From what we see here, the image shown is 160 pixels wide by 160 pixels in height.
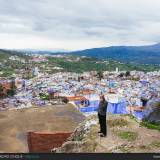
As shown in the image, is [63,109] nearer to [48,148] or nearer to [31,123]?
[31,123]

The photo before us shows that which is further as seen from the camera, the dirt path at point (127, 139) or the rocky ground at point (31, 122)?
the rocky ground at point (31, 122)

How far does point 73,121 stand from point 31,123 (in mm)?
1977

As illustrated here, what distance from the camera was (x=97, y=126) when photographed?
43.8 feet

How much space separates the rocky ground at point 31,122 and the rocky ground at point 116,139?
5839 millimetres

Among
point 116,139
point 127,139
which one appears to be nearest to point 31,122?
point 116,139

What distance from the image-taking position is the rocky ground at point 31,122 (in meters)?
19.3

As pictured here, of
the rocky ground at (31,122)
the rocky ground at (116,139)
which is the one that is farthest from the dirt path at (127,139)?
the rocky ground at (31,122)

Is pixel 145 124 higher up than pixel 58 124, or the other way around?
pixel 145 124

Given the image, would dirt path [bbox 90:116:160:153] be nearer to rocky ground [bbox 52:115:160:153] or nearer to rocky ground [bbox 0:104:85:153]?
rocky ground [bbox 52:115:160:153]

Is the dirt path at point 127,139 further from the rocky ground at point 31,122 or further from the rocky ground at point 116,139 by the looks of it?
the rocky ground at point 31,122

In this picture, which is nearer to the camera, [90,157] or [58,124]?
[90,157]

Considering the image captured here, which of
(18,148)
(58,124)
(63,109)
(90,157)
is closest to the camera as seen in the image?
(90,157)

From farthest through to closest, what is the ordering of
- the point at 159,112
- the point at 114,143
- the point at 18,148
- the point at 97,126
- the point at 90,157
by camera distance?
the point at 18,148
the point at 159,112
the point at 97,126
the point at 114,143
the point at 90,157

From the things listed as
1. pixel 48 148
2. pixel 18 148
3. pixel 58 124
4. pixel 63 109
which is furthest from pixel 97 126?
pixel 63 109
